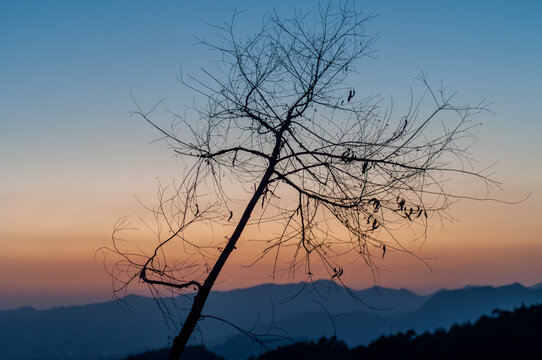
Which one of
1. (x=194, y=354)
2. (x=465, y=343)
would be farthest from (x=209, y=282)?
(x=465, y=343)

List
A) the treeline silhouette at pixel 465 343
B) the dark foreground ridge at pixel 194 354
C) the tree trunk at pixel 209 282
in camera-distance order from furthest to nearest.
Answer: the treeline silhouette at pixel 465 343
the dark foreground ridge at pixel 194 354
the tree trunk at pixel 209 282

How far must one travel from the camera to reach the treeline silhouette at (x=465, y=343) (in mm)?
17094

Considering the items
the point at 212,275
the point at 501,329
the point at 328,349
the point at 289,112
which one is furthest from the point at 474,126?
the point at 328,349

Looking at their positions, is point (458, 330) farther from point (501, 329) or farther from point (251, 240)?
point (251, 240)

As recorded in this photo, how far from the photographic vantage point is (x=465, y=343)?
18.9 metres

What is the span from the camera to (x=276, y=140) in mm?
5199

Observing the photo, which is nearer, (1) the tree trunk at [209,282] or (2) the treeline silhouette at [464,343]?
(1) the tree trunk at [209,282]

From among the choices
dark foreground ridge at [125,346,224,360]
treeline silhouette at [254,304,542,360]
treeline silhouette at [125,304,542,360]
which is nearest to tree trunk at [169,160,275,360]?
dark foreground ridge at [125,346,224,360]

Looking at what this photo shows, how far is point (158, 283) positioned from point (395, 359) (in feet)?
56.8

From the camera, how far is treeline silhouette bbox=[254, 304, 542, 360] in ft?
56.1

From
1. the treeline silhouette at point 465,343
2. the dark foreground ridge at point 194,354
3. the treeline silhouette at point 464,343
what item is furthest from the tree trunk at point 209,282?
the treeline silhouette at point 465,343

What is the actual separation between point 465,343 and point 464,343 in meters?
0.07

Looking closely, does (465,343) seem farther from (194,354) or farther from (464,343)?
(194,354)

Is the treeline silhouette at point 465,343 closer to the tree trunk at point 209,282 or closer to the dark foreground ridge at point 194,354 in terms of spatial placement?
the dark foreground ridge at point 194,354
